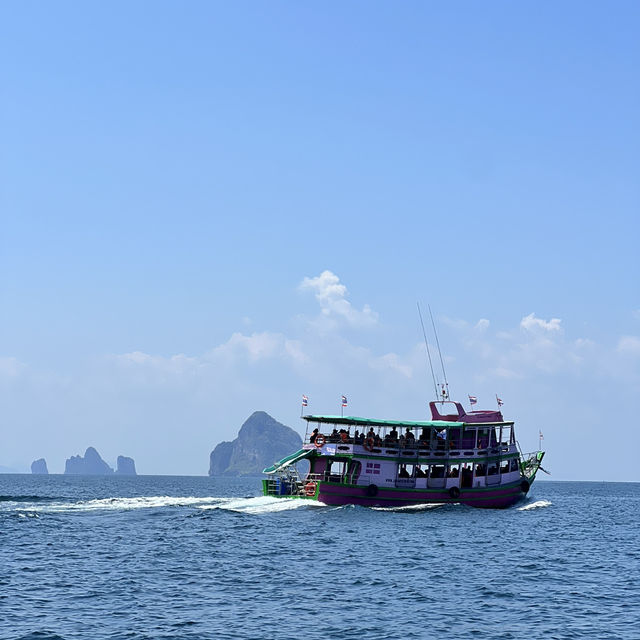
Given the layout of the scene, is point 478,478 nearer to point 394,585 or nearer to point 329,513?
point 329,513

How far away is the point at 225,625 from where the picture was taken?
2253 cm

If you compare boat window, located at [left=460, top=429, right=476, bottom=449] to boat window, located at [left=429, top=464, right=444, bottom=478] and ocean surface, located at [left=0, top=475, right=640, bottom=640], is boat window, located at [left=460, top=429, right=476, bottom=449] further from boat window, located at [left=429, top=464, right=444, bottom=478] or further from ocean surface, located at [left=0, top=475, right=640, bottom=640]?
ocean surface, located at [left=0, top=475, right=640, bottom=640]

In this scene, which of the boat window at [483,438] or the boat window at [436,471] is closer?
the boat window at [436,471]

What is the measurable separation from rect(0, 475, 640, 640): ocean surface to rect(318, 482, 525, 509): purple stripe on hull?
1038 millimetres

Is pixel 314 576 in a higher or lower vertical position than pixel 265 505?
lower

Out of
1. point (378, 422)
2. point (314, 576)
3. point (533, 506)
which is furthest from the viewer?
point (533, 506)

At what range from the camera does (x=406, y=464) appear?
54.4 meters

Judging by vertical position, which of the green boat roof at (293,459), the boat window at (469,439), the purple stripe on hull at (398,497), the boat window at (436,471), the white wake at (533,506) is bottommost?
the white wake at (533,506)

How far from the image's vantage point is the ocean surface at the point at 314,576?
22750mm

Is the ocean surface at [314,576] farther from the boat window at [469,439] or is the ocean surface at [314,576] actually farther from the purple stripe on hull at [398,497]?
the boat window at [469,439]

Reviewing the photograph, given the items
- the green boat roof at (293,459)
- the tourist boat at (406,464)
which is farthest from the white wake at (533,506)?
the green boat roof at (293,459)

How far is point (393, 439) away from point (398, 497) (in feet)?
12.8

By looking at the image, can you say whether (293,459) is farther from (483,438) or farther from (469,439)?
(483,438)

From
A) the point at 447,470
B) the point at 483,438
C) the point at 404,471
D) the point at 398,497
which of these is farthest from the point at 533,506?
the point at 398,497
